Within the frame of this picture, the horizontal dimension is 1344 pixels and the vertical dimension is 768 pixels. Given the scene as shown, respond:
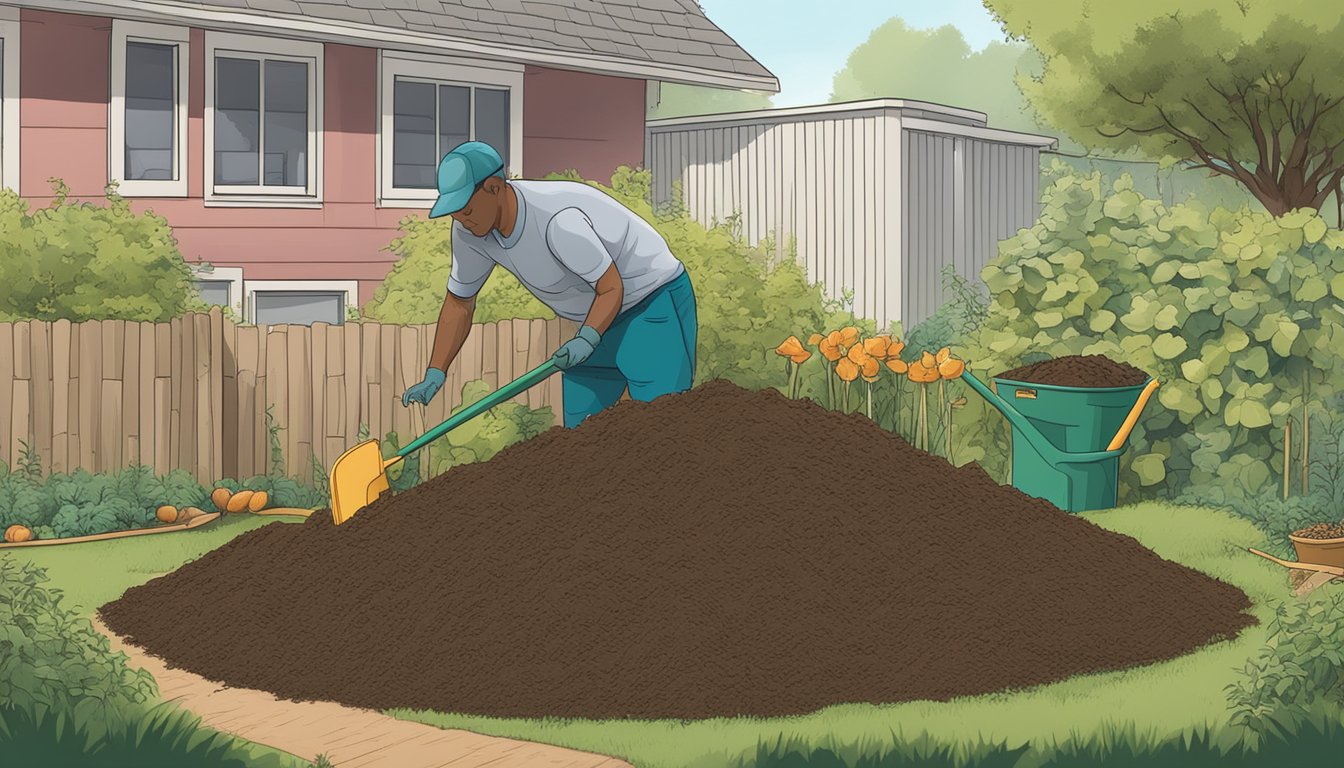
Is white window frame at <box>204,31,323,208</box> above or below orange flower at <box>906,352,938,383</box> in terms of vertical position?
above

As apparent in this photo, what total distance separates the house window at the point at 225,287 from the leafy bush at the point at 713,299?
6.98ft

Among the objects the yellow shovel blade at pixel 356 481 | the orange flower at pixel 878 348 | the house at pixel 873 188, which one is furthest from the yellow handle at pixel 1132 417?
the house at pixel 873 188

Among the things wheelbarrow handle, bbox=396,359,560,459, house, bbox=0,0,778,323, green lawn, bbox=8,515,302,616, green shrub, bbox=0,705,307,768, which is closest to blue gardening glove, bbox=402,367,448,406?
wheelbarrow handle, bbox=396,359,560,459

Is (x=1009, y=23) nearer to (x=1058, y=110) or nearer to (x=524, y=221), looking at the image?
(x=1058, y=110)

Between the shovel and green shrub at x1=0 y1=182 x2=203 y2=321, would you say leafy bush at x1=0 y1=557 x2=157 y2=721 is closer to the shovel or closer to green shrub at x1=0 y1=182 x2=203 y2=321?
the shovel

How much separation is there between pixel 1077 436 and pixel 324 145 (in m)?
7.27

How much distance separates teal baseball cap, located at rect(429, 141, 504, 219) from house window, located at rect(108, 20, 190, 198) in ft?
21.2

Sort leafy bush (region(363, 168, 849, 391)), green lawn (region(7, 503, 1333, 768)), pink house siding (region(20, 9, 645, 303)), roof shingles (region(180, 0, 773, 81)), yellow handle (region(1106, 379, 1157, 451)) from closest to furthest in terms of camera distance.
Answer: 1. green lawn (region(7, 503, 1333, 768))
2. yellow handle (region(1106, 379, 1157, 451))
3. leafy bush (region(363, 168, 849, 391))
4. pink house siding (region(20, 9, 645, 303))
5. roof shingles (region(180, 0, 773, 81))

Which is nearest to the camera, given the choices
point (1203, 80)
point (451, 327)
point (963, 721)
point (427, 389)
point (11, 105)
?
point (963, 721)

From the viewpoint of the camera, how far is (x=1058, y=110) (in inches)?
867

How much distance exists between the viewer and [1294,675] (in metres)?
4.79

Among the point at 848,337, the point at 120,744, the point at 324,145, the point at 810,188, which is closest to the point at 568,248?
the point at 848,337

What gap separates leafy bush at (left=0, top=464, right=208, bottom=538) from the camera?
839 cm

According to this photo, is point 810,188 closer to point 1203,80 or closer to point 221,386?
point 221,386
